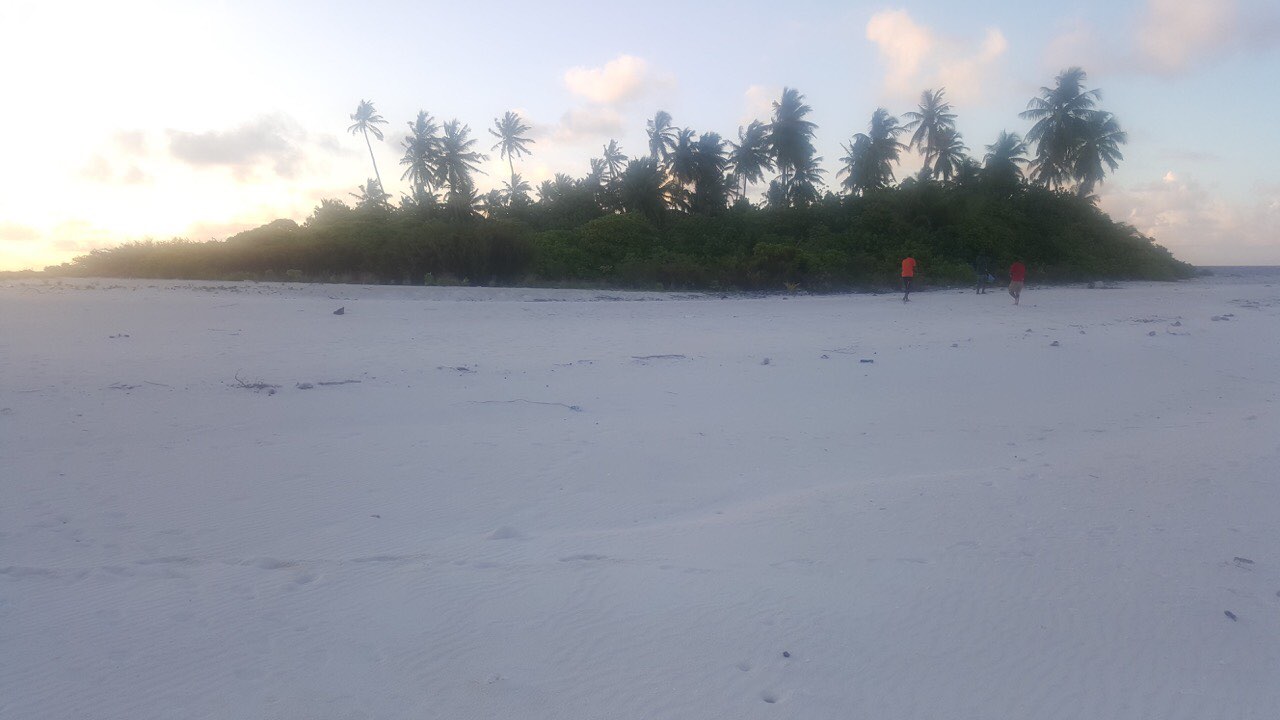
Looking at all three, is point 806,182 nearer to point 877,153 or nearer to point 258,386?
point 877,153

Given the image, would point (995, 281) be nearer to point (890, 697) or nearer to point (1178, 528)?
point (1178, 528)

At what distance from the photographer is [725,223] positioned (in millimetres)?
41094

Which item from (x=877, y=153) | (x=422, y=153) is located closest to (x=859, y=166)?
(x=877, y=153)

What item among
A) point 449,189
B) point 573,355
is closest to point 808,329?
point 573,355

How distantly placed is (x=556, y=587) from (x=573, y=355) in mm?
7599

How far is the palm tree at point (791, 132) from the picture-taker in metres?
46.8

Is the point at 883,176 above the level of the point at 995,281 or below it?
above

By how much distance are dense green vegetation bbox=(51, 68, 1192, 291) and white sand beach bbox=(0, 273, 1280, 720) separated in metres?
16.1

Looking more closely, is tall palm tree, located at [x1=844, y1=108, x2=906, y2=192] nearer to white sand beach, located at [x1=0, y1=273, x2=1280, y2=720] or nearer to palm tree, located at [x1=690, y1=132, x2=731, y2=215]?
palm tree, located at [x1=690, y1=132, x2=731, y2=215]

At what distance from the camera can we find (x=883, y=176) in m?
47.3

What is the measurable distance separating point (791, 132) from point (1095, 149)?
54.1 ft

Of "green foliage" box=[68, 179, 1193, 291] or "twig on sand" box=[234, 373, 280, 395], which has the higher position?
"green foliage" box=[68, 179, 1193, 291]

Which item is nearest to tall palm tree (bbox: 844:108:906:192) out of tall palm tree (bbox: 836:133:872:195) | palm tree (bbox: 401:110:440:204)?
tall palm tree (bbox: 836:133:872:195)

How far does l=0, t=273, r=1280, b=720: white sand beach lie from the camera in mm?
2971
